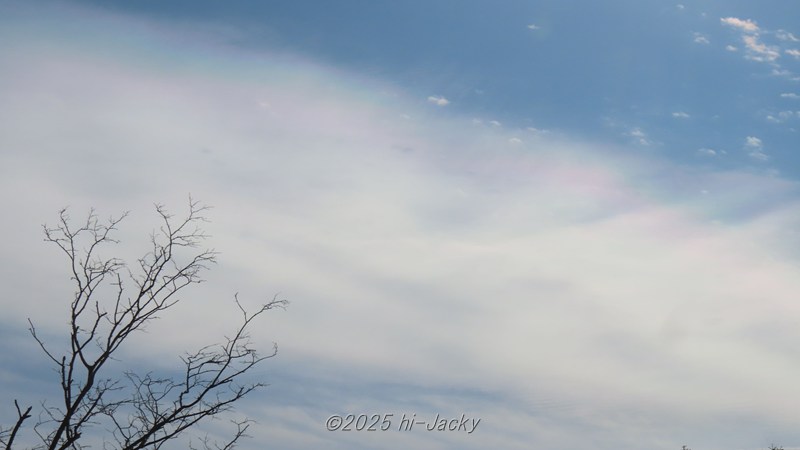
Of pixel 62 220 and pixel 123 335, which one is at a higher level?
pixel 62 220

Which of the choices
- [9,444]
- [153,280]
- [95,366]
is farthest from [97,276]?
[9,444]

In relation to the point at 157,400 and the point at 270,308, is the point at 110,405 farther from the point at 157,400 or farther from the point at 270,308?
the point at 270,308

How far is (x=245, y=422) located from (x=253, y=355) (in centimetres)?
178

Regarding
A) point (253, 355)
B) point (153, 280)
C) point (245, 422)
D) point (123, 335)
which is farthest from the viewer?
point (245, 422)

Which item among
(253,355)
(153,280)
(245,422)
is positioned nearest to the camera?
(153,280)

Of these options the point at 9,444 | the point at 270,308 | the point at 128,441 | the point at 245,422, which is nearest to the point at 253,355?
the point at 270,308

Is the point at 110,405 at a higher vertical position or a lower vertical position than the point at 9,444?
higher

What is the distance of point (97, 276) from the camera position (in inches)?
441

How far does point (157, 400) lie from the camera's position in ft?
41.4

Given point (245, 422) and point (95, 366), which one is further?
point (245, 422)

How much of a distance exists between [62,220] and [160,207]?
174 centimetres

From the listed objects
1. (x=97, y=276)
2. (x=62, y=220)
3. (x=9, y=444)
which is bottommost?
(x=9, y=444)

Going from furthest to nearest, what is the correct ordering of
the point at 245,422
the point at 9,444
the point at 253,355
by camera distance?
the point at 245,422 < the point at 253,355 < the point at 9,444

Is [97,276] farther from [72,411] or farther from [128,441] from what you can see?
[128,441]
